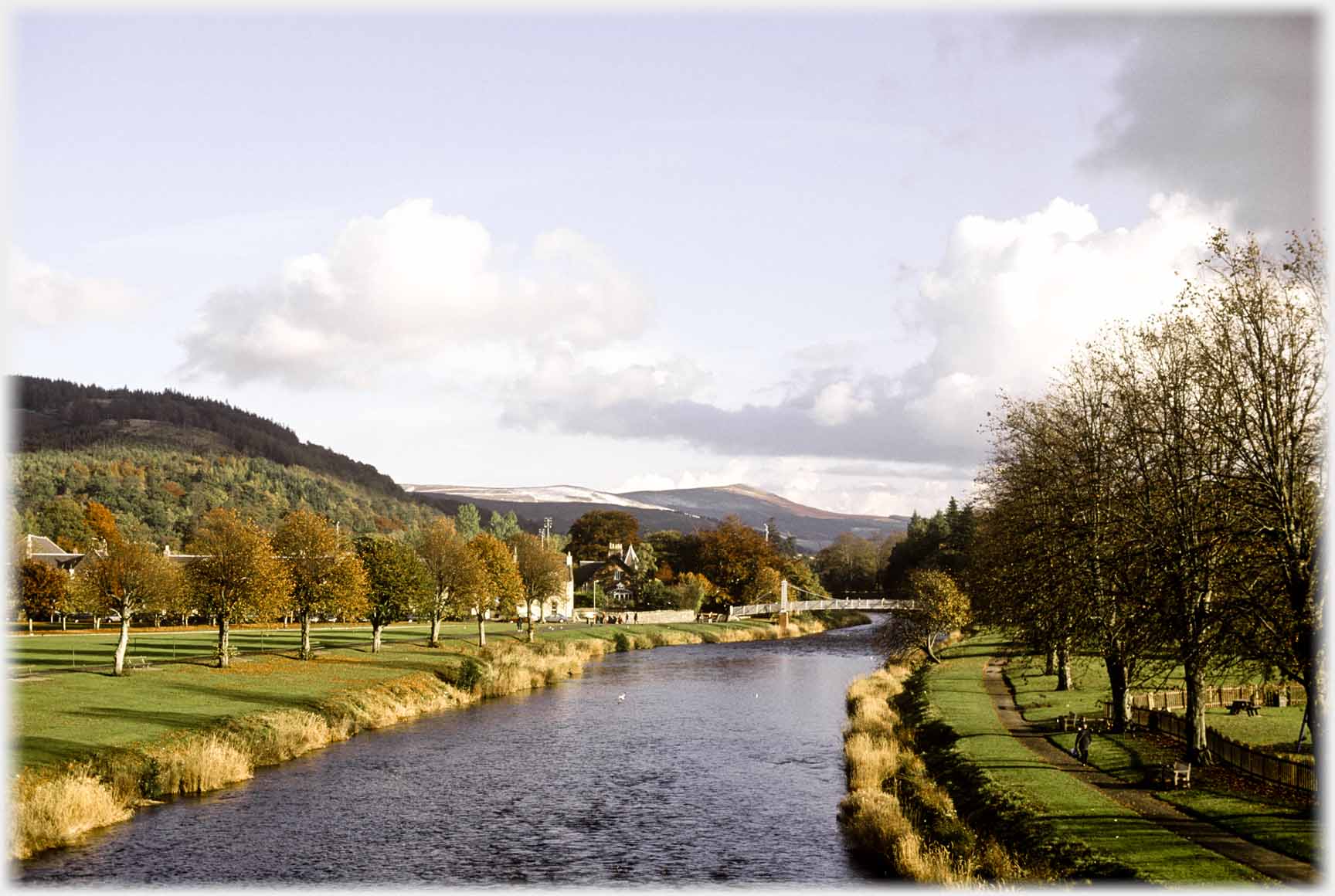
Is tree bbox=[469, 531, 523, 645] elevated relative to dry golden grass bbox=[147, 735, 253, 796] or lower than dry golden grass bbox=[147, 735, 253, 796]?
elevated

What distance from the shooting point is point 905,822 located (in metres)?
34.5

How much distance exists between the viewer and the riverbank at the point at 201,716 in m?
35.1

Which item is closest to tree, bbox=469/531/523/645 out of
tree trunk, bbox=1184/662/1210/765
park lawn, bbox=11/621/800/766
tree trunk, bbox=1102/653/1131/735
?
park lawn, bbox=11/621/800/766

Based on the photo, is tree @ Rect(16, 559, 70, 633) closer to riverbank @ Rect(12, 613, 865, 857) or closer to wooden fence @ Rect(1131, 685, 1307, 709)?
riverbank @ Rect(12, 613, 865, 857)

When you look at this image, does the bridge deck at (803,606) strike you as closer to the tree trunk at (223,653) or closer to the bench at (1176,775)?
the tree trunk at (223,653)

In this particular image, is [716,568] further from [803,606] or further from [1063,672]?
[1063,672]

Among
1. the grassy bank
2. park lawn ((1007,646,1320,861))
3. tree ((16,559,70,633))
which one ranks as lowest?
the grassy bank

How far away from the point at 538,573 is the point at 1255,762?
8295 cm

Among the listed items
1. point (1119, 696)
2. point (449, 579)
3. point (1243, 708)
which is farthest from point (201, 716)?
point (1243, 708)

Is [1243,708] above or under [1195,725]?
under

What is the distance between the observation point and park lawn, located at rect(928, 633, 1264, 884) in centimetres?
2571

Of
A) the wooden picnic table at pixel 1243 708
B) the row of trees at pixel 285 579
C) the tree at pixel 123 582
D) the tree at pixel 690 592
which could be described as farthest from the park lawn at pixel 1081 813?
the tree at pixel 690 592

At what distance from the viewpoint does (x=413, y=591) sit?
3420 inches

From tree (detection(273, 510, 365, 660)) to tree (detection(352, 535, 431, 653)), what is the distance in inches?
179
